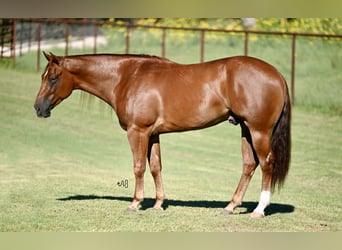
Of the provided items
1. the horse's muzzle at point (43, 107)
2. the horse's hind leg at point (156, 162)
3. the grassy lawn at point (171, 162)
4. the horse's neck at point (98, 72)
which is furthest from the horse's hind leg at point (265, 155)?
the horse's muzzle at point (43, 107)

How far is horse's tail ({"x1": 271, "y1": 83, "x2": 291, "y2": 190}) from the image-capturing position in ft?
20.5

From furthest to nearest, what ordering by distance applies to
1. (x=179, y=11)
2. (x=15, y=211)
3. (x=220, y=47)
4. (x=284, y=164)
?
(x=220, y=47), (x=179, y=11), (x=15, y=211), (x=284, y=164)

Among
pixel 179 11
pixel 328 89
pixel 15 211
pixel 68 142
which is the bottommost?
pixel 15 211

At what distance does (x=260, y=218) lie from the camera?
6414 millimetres

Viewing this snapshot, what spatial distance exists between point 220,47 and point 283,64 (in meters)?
0.81

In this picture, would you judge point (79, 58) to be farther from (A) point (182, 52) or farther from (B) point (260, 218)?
(A) point (182, 52)

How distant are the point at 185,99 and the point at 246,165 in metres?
0.78

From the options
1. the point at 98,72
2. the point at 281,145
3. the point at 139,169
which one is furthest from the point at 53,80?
the point at 281,145

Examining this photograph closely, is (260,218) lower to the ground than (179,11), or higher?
lower

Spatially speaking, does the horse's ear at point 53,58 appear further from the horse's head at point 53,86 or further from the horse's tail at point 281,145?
the horse's tail at point 281,145

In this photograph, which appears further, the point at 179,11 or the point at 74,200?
the point at 179,11

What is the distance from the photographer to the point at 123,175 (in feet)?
25.4

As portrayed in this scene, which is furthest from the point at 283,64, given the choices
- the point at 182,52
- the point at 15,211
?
the point at 15,211

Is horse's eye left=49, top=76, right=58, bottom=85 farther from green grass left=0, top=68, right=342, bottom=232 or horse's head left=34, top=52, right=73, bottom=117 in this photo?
green grass left=0, top=68, right=342, bottom=232
